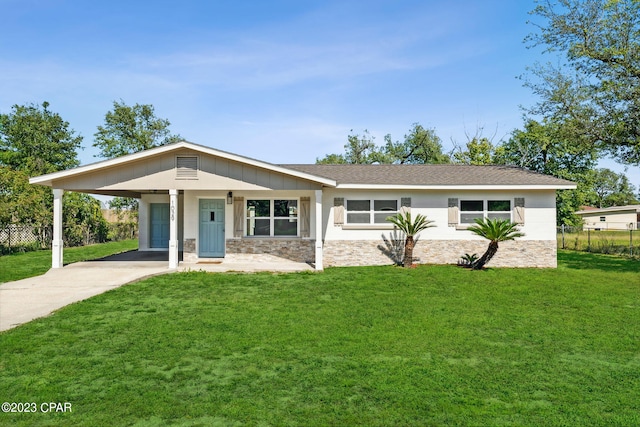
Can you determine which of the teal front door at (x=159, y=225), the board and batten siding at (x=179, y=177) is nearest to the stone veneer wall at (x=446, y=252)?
the board and batten siding at (x=179, y=177)

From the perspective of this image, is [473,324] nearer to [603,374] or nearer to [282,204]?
[603,374]

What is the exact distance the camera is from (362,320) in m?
7.12

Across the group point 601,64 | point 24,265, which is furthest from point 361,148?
point 24,265

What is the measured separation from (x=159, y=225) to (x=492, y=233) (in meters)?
13.3

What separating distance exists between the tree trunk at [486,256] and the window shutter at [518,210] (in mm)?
1605

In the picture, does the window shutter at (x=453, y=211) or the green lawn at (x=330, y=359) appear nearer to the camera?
the green lawn at (x=330, y=359)

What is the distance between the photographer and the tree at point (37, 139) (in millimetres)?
26562

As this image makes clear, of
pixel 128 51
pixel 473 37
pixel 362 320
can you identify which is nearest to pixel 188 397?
pixel 362 320

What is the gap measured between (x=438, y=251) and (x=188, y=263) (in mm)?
8696

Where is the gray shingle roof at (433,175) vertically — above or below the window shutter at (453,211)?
above

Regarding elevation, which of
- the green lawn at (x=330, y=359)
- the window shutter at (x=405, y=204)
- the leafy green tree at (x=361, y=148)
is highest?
the leafy green tree at (x=361, y=148)

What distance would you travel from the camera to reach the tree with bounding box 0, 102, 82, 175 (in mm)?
26562

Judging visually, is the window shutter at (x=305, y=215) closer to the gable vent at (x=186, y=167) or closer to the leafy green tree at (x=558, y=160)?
the gable vent at (x=186, y=167)

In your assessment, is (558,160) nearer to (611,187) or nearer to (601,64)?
(601,64)
